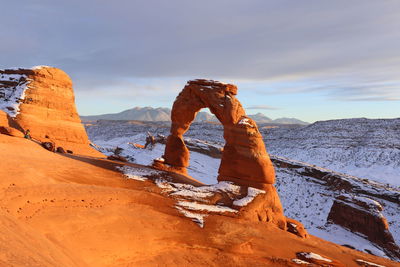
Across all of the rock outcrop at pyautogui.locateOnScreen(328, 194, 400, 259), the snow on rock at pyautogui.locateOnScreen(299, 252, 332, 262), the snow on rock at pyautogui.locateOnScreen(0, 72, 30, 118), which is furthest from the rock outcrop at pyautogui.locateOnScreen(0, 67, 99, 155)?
the rock outcrop at pyautogui.locateOnScreen(328, 194, 400, 259)

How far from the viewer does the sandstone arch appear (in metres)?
14.7

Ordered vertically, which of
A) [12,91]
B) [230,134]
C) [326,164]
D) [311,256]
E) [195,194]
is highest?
[12,91]

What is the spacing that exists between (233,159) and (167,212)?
251 inches

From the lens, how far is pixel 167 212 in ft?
33.2

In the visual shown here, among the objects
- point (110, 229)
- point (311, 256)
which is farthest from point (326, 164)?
point (110, 229)

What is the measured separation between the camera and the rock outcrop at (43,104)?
838 inches

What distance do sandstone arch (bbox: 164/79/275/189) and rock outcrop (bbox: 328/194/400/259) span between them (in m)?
11.8

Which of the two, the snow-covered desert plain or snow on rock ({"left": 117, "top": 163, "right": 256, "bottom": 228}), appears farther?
the snow-covered desert plain

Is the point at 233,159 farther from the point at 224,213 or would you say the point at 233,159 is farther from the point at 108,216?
the point at 108,216

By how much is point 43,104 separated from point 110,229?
63.9 ft

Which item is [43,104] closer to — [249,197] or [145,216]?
[145,216]

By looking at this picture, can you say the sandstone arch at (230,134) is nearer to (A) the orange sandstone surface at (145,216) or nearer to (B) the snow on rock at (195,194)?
(A) the orange sandstone surface at (145,216)

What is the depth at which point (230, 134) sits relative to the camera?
52.0ft

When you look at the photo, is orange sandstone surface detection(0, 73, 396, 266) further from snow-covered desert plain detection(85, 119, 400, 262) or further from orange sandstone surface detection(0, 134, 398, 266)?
snow-covered desert plain detection(85, 119, 400, 262)
